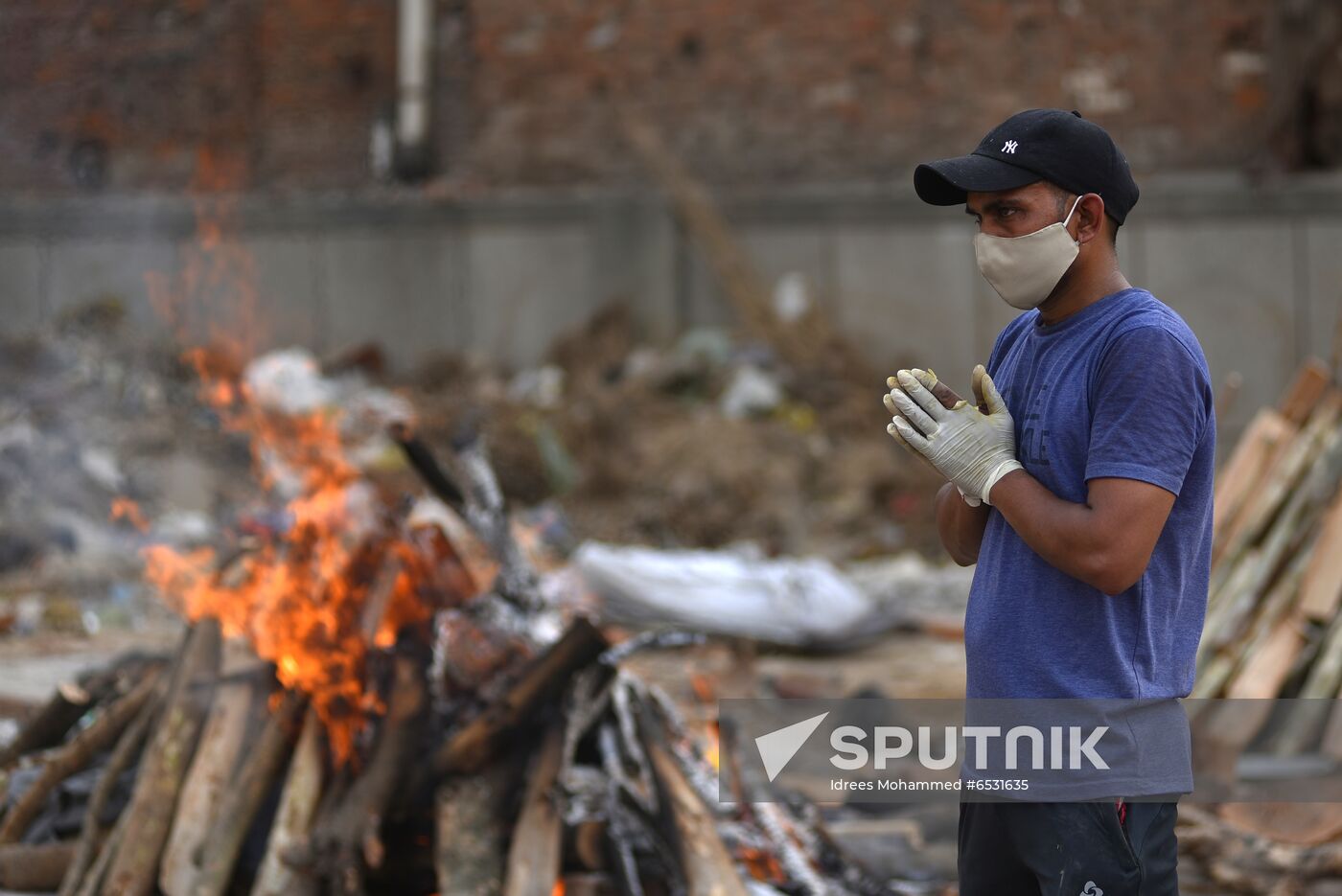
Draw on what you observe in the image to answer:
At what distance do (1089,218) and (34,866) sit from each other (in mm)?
3212

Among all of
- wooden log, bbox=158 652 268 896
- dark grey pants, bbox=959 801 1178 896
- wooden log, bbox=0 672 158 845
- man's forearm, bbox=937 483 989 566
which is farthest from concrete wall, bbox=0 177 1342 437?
dark grey pants, bbox=959 801 1178 896

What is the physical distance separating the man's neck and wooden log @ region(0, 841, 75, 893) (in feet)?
9.97

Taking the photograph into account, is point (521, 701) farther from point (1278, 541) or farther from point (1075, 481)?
point (1278, 541)

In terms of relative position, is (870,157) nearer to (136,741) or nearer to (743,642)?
(743,642)

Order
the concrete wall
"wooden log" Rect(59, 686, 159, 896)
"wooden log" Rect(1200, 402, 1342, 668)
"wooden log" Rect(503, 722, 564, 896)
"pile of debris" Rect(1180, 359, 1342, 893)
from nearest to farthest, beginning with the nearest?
"wooden log" Rect(503, 722, 564, 896), "wooden log" Rect(59, 686, 159, 896), "pile of debris" Rect(1180, 359, 1342, 893), "wooden log" Rect(1200, 402, 1342, 668), the concrete wall

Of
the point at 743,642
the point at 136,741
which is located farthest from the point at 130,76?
the point at 136,741

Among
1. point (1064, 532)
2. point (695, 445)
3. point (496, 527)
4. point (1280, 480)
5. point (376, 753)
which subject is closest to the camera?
point (1064, 532)

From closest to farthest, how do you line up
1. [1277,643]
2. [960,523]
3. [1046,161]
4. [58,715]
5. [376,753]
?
[1046,161], [960,523], [376,753], [58,715], [1277,643]

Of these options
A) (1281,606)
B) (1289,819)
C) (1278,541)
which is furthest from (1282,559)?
(1289,819)

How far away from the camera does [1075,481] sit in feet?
7.00

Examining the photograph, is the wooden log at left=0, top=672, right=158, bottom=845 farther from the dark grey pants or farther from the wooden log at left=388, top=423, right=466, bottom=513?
the dark grey pants

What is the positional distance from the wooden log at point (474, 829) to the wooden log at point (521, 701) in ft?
0.17

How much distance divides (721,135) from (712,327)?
65.5 inches

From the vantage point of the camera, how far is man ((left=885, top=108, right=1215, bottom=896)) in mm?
2029
